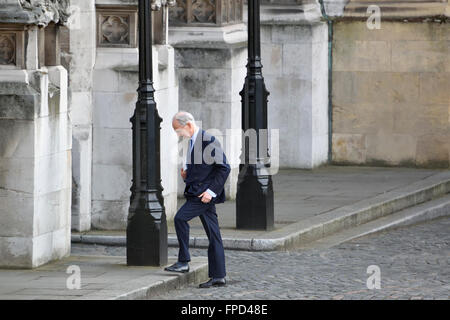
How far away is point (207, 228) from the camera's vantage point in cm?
1345

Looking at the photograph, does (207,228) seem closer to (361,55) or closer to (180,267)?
(180,267)

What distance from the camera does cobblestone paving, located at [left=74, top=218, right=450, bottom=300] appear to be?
42.7ft

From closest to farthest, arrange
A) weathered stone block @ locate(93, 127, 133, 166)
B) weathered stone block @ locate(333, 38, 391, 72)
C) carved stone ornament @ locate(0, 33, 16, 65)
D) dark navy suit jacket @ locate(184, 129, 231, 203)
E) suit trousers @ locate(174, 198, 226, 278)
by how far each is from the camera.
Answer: dark navy suit jacket @ locate(184, 129, 231, 203), suit trousers @ locate(174, 198, 226, 278), carved stone ornament @ locate(0, 33, 16, 65), weathered stone block @ locate(93, 127, 133, 166), weathered stone block @ locate(333, 38, 391, 72)

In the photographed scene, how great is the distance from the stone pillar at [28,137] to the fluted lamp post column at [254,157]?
2.89m

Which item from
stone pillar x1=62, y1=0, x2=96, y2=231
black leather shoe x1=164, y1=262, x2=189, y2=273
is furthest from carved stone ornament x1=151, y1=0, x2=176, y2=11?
black leather shoe x1=164, y1=262, x2=189, y2=273

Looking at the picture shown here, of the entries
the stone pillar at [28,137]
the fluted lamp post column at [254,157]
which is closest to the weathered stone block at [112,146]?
the fluted lamp post column at [254,157]

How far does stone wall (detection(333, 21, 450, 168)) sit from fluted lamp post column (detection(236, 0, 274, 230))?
6320mm

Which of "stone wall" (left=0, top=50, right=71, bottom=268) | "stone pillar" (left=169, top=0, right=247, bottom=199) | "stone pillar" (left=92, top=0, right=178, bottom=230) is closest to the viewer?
"stone wall" (left=0, top=50, right=71, bottom=268)

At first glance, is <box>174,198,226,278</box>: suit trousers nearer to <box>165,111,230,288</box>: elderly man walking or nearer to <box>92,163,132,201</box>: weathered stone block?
<box>165,111,230,288</box>: elderly man walking

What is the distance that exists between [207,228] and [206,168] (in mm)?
573

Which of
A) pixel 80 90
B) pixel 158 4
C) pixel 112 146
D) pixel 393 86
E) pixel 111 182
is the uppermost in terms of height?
pixel 158 4

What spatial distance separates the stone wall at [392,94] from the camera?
22.4 m

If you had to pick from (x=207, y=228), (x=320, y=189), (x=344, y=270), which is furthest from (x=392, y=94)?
(x=207, y=228)
